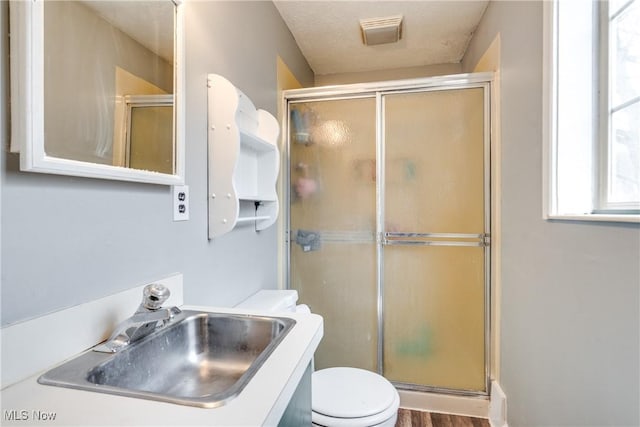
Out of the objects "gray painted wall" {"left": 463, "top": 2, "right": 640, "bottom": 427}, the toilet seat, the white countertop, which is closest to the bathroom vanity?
the white countertop

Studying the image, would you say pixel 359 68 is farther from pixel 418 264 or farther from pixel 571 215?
pixel 571 215

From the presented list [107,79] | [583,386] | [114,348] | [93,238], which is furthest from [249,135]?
[583,386]

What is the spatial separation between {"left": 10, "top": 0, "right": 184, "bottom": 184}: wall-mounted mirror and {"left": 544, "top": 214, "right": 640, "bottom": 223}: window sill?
4.06 ft

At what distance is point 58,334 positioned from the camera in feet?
2.07

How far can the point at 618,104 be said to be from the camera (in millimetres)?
919

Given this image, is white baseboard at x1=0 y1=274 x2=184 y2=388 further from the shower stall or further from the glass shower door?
the glass shower door

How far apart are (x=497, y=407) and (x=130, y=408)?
6.19ft

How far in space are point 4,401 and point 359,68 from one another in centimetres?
294

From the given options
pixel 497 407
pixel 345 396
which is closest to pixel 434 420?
pixel 497 407

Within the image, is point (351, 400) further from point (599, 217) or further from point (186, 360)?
point (599, 217)

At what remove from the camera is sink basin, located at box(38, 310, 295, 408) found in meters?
0.60

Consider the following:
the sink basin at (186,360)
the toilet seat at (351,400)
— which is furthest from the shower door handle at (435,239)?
the sink basin at (186,360)

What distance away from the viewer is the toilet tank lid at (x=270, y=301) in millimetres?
1389

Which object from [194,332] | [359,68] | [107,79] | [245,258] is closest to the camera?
[107,79]
